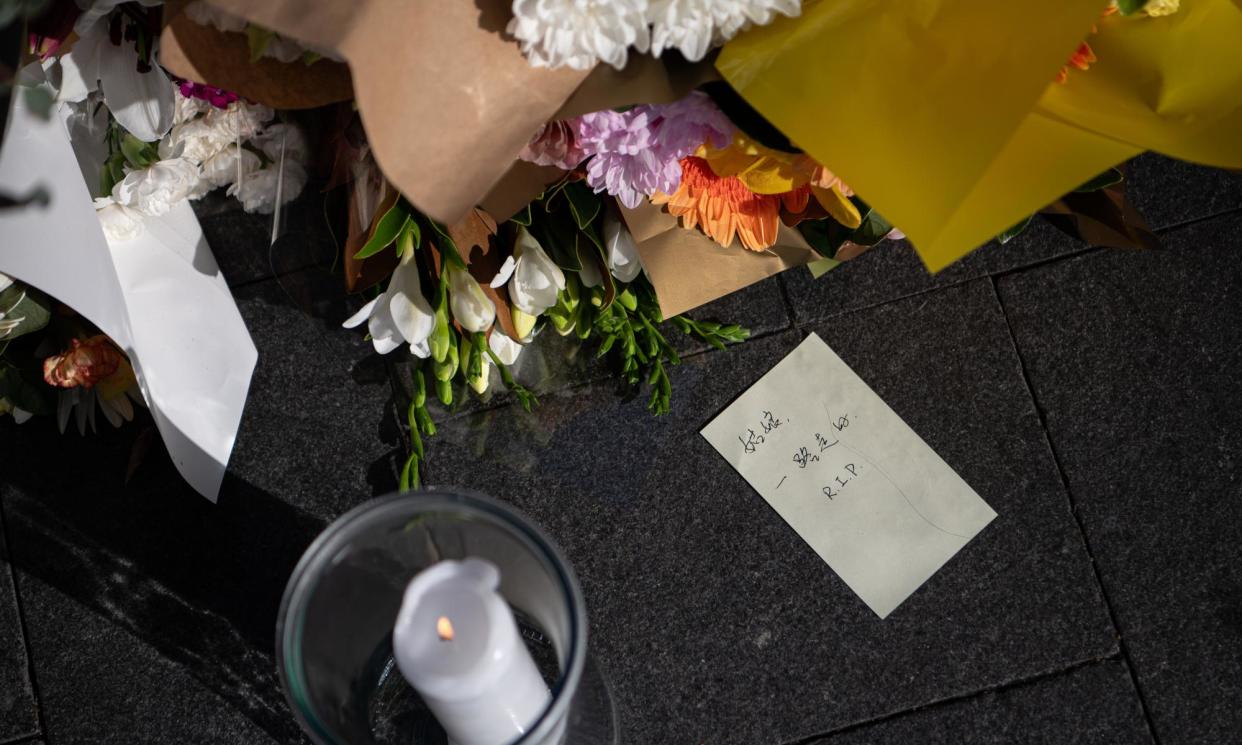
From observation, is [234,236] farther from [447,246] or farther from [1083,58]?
[1083,58]

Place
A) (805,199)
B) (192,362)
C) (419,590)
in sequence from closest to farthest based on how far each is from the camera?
(419,590) → (805,199) → (192,362)

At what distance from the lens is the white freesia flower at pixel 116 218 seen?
0.71 m

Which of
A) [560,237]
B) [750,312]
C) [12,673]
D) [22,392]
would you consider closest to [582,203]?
[560,237]

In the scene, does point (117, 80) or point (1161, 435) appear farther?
point (1161, 435)

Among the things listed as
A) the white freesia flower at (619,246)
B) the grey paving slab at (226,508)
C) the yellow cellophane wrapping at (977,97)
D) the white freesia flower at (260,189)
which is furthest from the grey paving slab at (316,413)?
the yellow cellophane wrapping at (977,97)

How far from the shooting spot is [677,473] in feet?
2.72

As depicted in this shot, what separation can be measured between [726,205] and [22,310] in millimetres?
501

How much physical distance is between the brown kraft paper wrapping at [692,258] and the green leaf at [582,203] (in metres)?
0.02

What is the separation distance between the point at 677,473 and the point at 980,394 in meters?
0.27

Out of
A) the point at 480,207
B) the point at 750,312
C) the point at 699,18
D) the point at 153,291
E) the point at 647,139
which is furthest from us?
the point at 750,312

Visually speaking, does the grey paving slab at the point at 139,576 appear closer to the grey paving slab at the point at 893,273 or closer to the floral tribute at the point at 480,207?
the floral tribute at the point at 480,207

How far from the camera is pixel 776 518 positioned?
0.82 metres

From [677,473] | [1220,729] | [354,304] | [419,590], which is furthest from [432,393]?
[1220,729]

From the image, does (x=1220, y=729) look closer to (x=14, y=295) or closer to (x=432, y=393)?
(x=432, y=393)
